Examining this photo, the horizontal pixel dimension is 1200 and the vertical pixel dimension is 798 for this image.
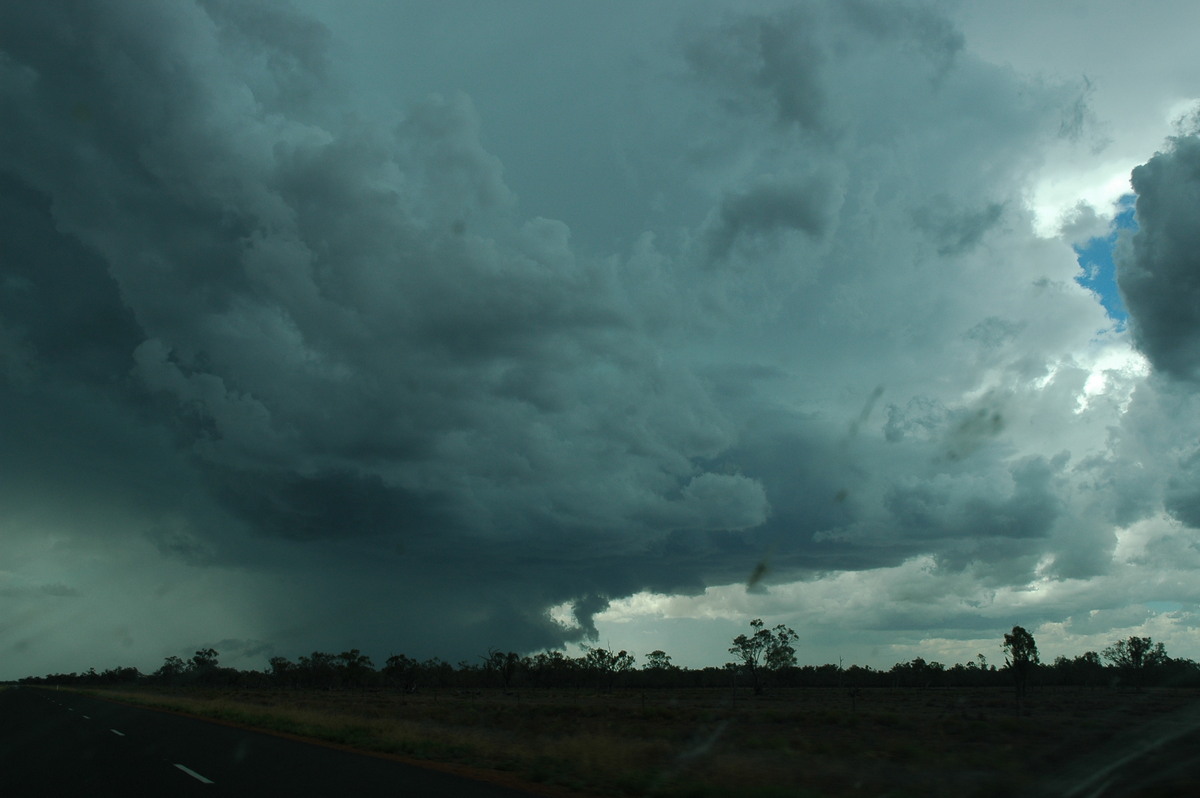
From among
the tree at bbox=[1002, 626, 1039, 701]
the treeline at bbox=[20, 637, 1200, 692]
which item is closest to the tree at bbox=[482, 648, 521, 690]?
the treeline at bbox=[20, 637, 1200, 692]

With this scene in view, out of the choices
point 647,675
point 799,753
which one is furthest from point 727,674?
point 799,753

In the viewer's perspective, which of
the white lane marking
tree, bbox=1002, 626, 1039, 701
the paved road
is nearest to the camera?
the paved road

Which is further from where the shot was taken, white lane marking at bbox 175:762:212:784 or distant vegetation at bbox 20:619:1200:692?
Answer: distant vegetation at bbox 20:619:1200:692

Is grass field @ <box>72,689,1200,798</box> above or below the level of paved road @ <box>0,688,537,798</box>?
above

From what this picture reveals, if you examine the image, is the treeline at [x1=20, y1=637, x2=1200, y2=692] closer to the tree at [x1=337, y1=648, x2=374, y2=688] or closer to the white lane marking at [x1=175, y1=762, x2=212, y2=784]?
the tree at [x1=337, y1=648, x2=374, y2=688]

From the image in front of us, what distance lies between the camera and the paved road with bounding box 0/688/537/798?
43.2ft

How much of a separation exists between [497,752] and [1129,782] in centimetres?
1435

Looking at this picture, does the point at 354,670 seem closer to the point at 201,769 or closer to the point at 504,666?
the point at 504,666

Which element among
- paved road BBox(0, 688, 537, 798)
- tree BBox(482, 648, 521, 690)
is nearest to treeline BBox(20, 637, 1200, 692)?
tree BBox(482, 648, 521, 690)

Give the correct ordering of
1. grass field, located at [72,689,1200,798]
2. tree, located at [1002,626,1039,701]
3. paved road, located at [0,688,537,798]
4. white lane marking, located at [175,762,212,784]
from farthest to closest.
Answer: tree, located at [1002,626,1039,701] < white lane marking, located at [175,762,212,784] < grass field, located at [72,689,1200,798] < paved road, located at [0,688,537,798]

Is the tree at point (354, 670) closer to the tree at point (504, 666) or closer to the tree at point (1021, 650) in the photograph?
the tree at point (504, 666)

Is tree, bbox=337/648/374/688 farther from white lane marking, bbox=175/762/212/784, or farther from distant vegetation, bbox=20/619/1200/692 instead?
white lane marking, bbox=175/762/212/784

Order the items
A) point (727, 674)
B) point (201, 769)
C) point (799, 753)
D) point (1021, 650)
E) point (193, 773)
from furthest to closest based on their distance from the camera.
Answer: point (727, 674)
point (1021, 650)
point (799, 753)
point (201, 769)
point (193, 773)

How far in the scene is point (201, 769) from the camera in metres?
16.1
